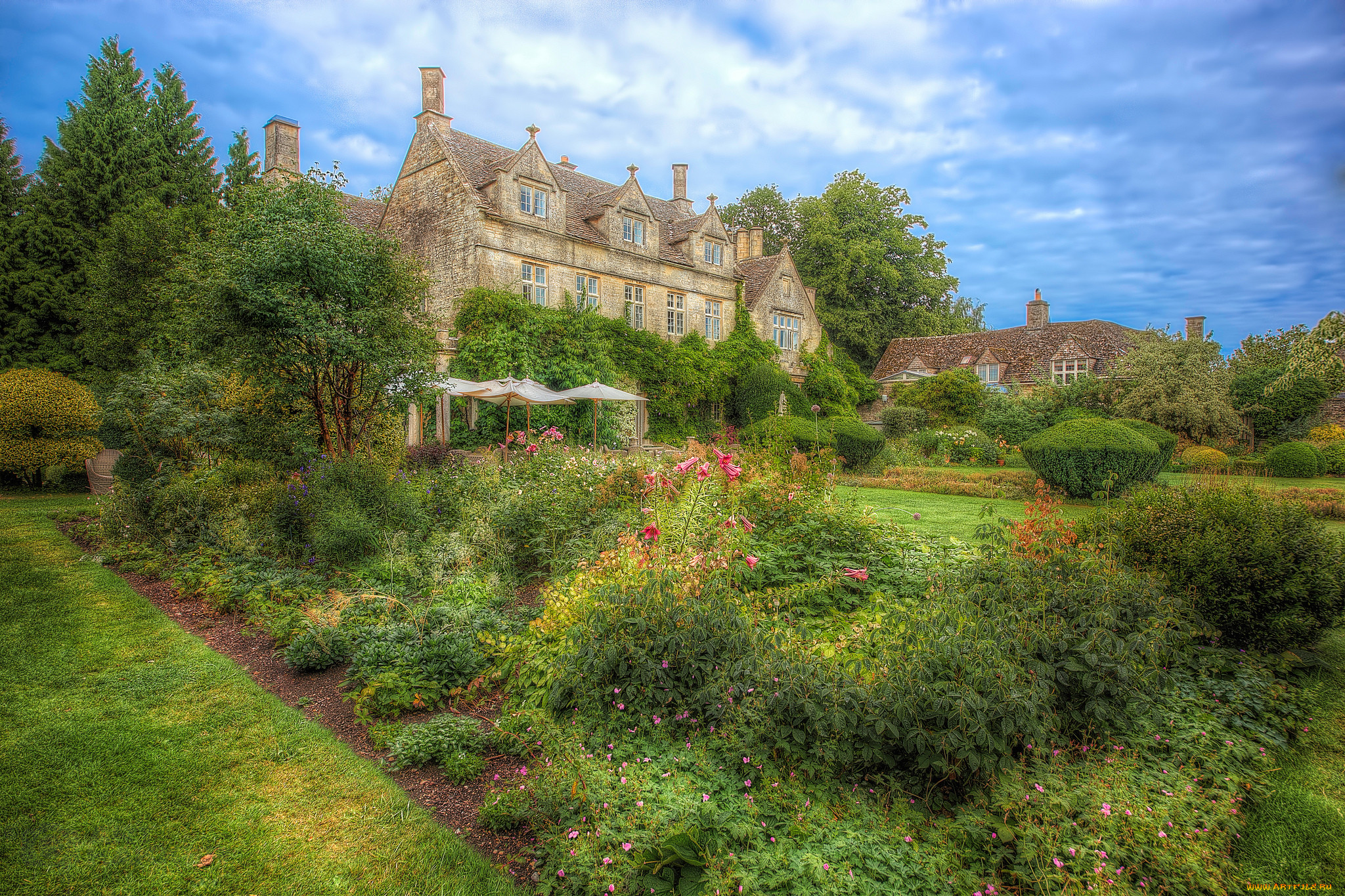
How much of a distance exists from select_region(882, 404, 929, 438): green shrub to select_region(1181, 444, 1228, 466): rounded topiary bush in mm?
9732

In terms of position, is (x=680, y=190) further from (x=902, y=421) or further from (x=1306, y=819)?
(x=1306, y=819)

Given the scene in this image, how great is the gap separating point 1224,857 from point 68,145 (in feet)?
97.2

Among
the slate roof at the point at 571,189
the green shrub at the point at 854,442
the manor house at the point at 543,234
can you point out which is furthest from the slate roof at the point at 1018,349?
the green shrub at the point at 854,442

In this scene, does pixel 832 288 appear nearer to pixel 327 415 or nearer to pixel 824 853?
pixel 327 415

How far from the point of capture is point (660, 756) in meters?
3.40

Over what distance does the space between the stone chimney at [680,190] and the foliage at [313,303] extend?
22106mm

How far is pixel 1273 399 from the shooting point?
24.5 m

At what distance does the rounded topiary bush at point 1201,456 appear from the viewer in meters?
18.1

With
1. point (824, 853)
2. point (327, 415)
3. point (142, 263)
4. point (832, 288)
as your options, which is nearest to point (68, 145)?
point (142, 263)

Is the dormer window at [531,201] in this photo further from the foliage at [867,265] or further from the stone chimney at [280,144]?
the foliage at [867,265]

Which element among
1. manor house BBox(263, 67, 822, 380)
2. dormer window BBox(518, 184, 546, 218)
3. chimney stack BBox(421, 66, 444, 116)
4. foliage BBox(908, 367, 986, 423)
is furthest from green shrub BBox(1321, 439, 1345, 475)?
chimney stack BBox(421, 66, 444, 116)

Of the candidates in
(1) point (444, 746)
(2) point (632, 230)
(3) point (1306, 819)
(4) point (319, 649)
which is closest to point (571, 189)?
(2) point (632, 230)

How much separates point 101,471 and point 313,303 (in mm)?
11280

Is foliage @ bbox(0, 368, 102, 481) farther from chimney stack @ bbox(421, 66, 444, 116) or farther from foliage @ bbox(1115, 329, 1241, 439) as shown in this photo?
foliage @ bbox(1115, 329, 1241, 439)
